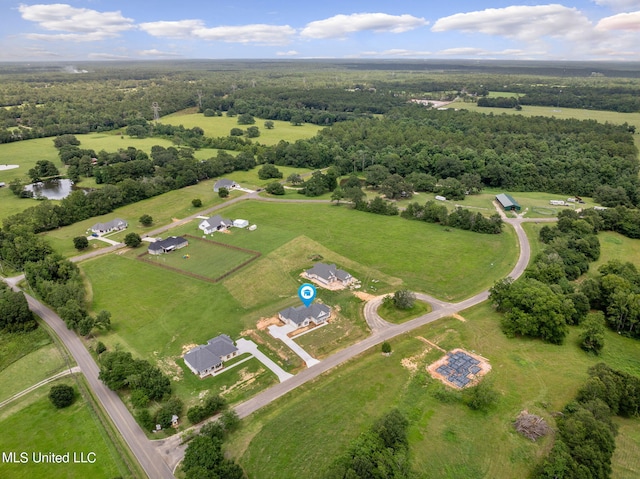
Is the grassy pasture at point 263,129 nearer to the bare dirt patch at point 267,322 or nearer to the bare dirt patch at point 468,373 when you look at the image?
the bare dirt patch at point 267,322

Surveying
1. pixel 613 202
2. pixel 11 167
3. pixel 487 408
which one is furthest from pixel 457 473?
pixel 11 167

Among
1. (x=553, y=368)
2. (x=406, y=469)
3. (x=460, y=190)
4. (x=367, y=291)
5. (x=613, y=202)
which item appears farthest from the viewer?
(x=460, y=190)

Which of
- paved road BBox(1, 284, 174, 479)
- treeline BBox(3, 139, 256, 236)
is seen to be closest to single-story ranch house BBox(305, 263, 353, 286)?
paved road BBox(1, 284, 174, 479)

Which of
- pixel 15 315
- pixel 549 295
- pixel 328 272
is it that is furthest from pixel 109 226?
pixel 549 295

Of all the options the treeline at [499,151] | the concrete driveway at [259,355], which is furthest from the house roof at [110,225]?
the treeline at [499,151]

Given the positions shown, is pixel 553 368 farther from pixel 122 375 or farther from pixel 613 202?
pixel 613 202

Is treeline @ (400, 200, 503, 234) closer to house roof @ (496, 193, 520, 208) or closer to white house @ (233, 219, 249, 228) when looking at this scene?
house roof @ (496, 193, 520, 208)

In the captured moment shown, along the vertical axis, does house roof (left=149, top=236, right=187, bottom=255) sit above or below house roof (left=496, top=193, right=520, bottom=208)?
below
